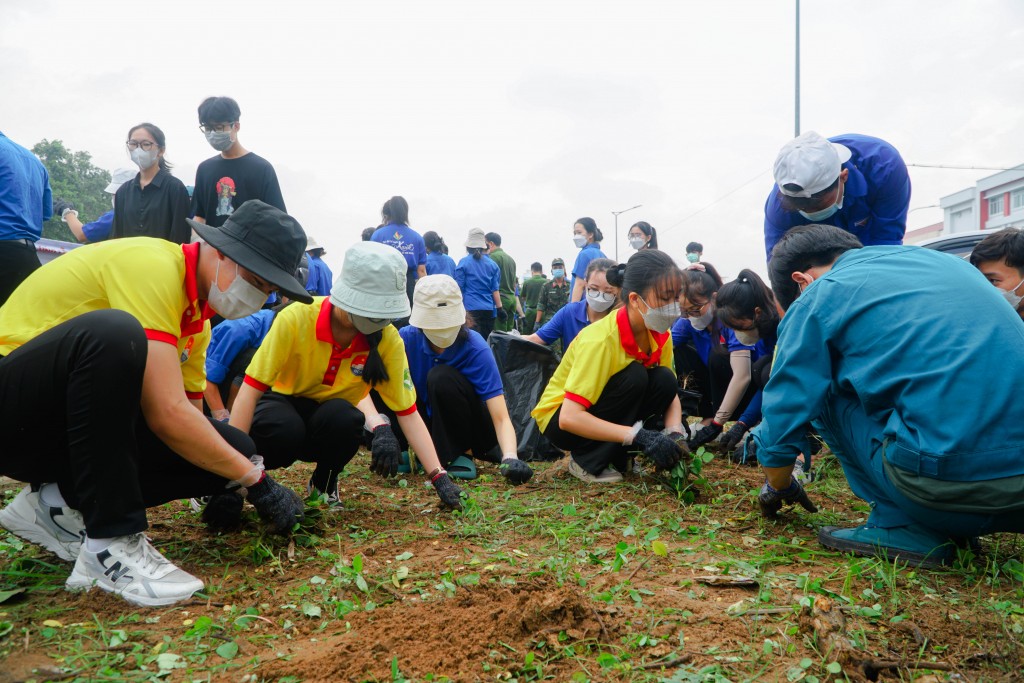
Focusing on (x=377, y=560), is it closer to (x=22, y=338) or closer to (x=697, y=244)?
(x=22, y=338)

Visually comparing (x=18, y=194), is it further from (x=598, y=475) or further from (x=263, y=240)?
(x=598, y=475)

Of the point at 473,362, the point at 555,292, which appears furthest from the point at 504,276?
the point at 473,362

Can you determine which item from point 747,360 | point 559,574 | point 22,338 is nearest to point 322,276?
point 747,360

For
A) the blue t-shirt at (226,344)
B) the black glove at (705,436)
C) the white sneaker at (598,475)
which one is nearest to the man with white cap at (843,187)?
the black glove at (705,436)

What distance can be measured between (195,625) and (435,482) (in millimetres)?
1323

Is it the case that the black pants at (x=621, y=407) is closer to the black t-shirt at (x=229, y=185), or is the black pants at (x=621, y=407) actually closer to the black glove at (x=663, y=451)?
the black glove at (x=663, y=451)

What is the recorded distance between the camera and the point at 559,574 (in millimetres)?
2279

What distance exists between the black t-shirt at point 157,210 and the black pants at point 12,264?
53 cm

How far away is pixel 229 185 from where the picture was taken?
4.40 m

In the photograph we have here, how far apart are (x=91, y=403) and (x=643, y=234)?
5849mm

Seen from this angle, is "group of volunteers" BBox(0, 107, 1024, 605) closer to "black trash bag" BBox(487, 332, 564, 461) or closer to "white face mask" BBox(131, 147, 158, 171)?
"white face mask" BBox(131, 147, 158, 171)

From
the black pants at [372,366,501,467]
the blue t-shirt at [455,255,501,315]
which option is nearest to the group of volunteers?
the black pants at [372,366,501,467]

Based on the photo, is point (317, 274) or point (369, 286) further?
point (317, 274)

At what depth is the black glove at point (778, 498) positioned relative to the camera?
9.22 feet
